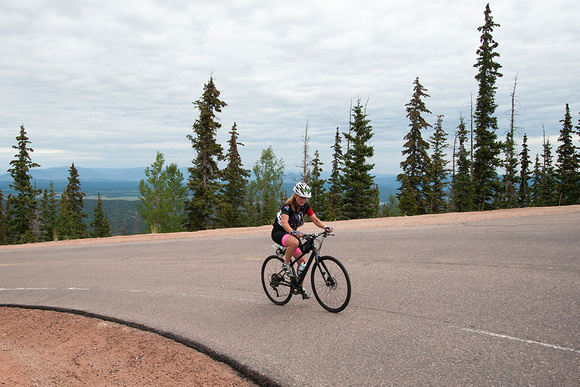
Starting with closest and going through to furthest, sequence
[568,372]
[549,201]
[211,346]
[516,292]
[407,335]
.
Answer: [568,372]
[407,335]
[211,346]
[516,292]
[549,201]

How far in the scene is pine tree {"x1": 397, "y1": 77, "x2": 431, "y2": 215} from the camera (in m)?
41.0

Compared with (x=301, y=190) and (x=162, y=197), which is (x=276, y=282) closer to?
(x=301, y=190)

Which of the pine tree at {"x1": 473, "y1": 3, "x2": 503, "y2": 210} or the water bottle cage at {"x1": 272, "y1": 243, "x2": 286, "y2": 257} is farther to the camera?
the pine tree at {"x1": 473, "y1": 3, "x2": 503, "y2": 210}

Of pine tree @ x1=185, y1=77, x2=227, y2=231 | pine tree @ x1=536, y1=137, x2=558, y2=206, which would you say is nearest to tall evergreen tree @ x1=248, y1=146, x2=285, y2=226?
pine tree @ x1=185, y1=77, x2=227, y2=231

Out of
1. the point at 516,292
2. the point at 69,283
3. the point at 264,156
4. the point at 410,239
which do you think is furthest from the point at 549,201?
the point at 69,283

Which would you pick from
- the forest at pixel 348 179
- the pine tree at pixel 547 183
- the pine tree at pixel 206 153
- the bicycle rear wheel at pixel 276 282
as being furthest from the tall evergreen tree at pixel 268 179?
the bicycle rear wheel at pixel 276 282

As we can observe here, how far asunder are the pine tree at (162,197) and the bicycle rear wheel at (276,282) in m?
42.1

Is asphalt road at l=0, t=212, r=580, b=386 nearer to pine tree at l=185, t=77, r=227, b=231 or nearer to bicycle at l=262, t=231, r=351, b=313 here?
bicycle at l=262, t=231, r=351, b=313

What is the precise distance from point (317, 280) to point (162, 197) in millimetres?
44825

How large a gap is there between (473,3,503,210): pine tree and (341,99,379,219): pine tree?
10.8 meters

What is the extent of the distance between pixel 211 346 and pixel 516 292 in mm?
4815

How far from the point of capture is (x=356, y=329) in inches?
195

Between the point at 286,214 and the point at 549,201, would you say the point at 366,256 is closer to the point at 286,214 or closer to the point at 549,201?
the point at 286,214

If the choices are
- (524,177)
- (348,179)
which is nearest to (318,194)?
(348,179)
